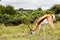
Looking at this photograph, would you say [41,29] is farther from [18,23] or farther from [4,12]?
[4,12]

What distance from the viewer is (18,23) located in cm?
1856

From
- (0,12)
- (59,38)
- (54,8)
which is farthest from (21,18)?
(59,38)

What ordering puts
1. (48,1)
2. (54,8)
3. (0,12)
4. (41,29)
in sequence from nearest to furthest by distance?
1. (41,29)
2. (0,12)
3. (54,8)
4. (48,1)

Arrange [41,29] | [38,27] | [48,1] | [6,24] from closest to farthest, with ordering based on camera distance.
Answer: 1. [38,27]
2. [41,29]
3. [6,24]
4. [48,1]

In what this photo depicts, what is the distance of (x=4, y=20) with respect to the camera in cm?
1880

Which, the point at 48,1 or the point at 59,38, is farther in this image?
the point at 48,1

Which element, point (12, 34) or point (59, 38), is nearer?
point (59, 38)

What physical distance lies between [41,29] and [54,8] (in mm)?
9074

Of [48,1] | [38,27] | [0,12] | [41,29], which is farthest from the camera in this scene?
[48,1]

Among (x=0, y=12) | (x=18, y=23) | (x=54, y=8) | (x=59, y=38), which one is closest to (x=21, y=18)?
(x=18, y=23)

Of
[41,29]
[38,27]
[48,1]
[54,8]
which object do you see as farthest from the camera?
[48,1]

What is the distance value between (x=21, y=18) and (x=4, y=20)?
110 centimetres

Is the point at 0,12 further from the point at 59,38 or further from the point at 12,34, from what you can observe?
the point at 59,38

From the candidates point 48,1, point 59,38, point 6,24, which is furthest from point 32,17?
point 48,1
